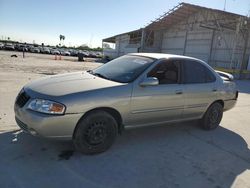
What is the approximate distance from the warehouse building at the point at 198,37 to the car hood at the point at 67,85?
21053mm

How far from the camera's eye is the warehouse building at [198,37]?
25764 millimetres

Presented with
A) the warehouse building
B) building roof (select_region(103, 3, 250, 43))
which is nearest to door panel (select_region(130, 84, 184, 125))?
the warehouse building

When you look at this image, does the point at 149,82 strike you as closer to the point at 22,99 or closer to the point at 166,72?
the point at 166,72

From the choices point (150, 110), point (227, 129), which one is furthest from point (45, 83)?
point (227, 129)

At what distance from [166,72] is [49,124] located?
2.42 m

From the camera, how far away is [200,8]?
30547 millimetres

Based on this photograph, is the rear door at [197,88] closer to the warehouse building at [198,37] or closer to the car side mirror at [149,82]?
the car side mirror at [149,82]

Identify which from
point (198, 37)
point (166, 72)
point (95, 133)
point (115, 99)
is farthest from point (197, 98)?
point (198, 37)

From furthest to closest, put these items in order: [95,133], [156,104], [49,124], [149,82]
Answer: [156,104], [149,82], [95,133], [49,124]

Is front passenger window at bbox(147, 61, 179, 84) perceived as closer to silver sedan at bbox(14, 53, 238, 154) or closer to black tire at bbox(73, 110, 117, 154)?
silver sedan at bbox(14, 53, 238, 154)

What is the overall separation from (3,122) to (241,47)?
1062 inches

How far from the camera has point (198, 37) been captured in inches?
1299

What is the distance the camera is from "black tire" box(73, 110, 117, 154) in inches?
152

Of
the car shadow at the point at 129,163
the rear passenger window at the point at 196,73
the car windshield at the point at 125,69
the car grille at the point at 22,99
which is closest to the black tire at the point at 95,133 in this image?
the car shadow at the point at 129,163
